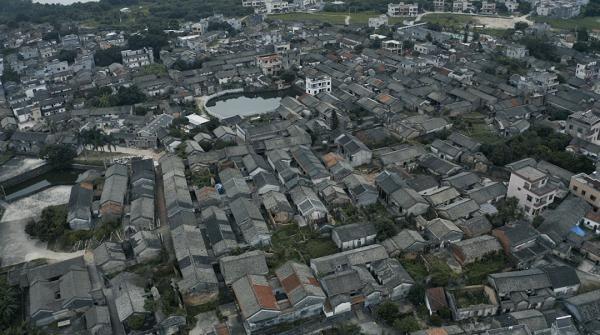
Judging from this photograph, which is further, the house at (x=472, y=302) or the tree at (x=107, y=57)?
the tree at (x=107, y=57)

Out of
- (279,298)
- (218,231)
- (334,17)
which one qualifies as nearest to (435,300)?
(279,298)

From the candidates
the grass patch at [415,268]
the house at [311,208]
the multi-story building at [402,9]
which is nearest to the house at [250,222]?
the house at [311,208]

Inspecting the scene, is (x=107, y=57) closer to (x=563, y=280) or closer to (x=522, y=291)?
(x=522, y=291)

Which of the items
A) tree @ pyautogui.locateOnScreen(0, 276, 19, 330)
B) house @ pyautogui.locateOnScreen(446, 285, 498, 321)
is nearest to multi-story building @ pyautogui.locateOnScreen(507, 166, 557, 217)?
house @ pyautogui.locateOnScreen(446, 285, 498, 321)

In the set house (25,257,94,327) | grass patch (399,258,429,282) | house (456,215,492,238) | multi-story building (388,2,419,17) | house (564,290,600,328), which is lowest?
house (564,290,600,328)

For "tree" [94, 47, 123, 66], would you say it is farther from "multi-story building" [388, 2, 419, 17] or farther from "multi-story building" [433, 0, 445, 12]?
"multi-story building" [433, 0, 445, 12]

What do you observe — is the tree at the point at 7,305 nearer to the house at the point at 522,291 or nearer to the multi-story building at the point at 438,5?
the house at the point at 522,291
